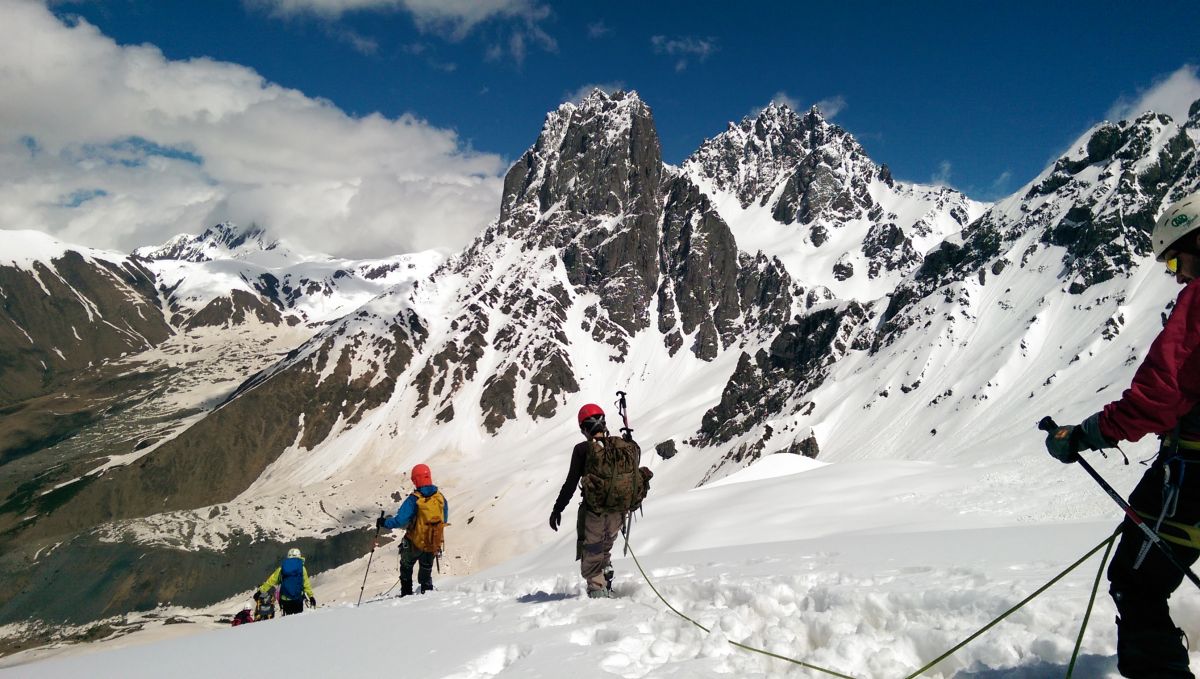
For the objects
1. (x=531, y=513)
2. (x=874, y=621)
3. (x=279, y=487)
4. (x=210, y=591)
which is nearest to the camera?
(x=874, y=621)

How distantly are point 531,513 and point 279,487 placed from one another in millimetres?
91745

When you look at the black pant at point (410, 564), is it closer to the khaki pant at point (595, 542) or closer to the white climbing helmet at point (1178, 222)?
the khaki pant at point (595, 542)

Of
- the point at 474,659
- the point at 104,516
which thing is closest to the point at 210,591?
the point at 104,516

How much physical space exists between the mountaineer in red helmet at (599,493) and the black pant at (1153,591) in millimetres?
6116

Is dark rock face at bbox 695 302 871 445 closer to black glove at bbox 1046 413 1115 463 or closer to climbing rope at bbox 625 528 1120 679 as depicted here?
climbing rope at bbox 625 528 1120 679

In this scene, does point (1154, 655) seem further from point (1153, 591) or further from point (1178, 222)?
point (1178, 222)

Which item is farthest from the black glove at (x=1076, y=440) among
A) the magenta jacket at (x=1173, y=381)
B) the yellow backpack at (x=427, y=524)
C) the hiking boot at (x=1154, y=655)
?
the yellow backpack at (x=427, y=524)

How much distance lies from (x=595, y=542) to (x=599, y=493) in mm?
688

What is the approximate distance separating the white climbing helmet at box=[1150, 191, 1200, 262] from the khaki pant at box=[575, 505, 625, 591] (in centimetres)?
707

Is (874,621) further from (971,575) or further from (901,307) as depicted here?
(901,307)

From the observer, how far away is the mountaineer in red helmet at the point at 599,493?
972 centimetres

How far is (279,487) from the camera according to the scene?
640 feet

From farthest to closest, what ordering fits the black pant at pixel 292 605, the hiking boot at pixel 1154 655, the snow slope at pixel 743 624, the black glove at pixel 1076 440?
1. the black pant at pixel 292 605
2. the snow slope at pixel 743 624
3. the black glove at pixel 1076 440
4. the hiking boot at pixel 1154 655

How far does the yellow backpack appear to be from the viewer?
13703 mm
